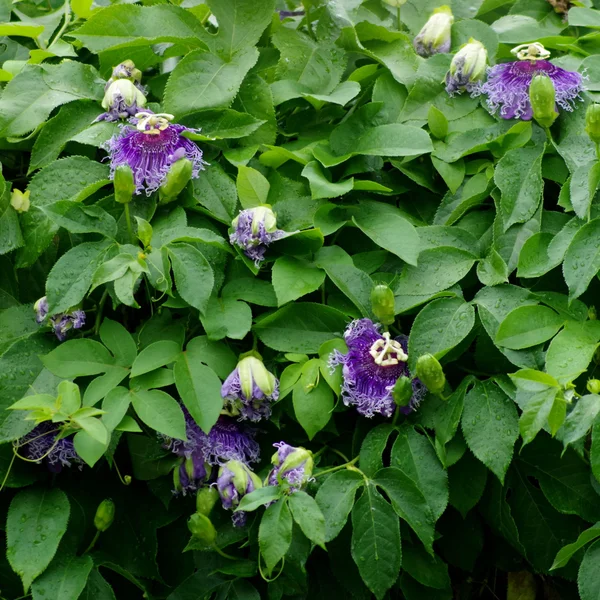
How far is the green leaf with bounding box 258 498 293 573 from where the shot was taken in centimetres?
101

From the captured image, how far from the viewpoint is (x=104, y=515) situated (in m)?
1.18

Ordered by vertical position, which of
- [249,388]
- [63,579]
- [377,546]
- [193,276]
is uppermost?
[193,276]

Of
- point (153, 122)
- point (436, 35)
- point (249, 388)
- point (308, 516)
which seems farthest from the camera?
point (436, 35)

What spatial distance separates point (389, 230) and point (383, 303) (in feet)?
0.45

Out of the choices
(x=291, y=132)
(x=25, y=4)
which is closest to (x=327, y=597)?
(x=291, y=132)

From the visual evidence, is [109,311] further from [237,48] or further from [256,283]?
[237,48]

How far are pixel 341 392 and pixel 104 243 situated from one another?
382 mm

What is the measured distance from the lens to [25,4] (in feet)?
5.61

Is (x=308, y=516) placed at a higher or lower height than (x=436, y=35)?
lower

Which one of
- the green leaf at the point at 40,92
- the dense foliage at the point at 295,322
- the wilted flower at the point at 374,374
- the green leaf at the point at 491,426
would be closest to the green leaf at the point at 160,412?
the dense foliage at the point at 295,322

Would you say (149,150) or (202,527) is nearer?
(202,527)

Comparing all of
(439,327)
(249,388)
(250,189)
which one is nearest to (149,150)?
(250,189)

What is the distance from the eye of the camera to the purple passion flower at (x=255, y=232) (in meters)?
1.18

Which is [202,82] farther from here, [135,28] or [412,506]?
[412,506]
